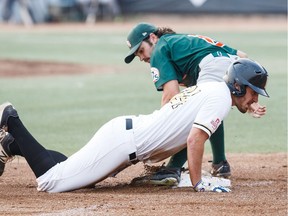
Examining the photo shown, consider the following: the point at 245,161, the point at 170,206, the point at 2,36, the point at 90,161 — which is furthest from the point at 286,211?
the point at 2,36

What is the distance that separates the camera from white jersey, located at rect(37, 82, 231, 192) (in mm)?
6348

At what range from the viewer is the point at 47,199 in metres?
6.33

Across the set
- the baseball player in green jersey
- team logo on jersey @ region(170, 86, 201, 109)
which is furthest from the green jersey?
team logo on jersey @ region(170, 86, 201, 109)

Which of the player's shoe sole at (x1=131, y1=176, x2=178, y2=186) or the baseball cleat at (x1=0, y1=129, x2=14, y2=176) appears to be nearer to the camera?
the baseball cleat at (x1=0, y1=129, x2=14, y2=176)

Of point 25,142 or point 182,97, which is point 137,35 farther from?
point 25,142

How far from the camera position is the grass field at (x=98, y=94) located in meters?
10.3

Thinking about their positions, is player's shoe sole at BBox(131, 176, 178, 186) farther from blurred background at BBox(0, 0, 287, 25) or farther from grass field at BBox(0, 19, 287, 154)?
blurred background at BBox(0, 0, 287, 25)

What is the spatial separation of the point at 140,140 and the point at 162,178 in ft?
2.17

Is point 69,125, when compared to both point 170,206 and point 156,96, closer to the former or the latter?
point 156,96

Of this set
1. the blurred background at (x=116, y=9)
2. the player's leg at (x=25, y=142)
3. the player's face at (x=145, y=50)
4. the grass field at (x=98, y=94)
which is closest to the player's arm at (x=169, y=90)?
the player's face at (x=145, y=50)

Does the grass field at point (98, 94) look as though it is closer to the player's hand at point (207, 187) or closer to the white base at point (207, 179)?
the white base at point (207, 179)

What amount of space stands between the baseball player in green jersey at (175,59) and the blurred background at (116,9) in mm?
25886

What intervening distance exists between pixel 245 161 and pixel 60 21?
2612cm

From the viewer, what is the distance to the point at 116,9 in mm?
34594
